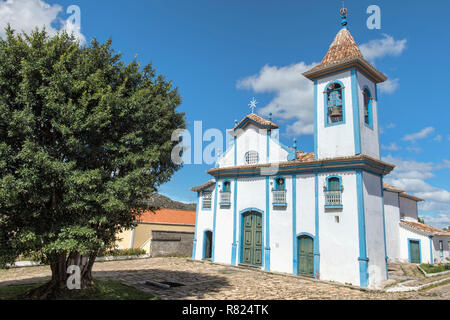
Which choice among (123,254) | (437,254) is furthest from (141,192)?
(437,254)

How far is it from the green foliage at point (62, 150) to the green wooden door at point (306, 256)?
968 cm

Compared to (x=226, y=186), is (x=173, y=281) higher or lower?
lower

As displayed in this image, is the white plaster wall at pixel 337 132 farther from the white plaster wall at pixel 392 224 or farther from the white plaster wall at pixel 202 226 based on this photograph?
the white plaster wall at pixel 392 224

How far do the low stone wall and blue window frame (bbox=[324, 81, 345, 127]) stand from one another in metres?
14.3

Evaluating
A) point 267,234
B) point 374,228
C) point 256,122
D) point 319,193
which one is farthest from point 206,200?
point 374,228

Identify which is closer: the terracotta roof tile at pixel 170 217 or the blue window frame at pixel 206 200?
the blue window frame at pixel 206 200

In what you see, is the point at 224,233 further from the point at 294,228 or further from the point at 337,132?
the point at 337,132

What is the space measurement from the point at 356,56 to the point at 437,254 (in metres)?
15.7

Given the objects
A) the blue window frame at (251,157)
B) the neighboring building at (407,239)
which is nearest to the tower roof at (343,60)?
the blue window frame at (251,157)

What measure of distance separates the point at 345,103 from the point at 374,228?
20.4 feet

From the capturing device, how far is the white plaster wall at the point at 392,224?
2092 centimetres

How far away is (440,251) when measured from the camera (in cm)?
2228

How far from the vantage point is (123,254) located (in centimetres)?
2133
